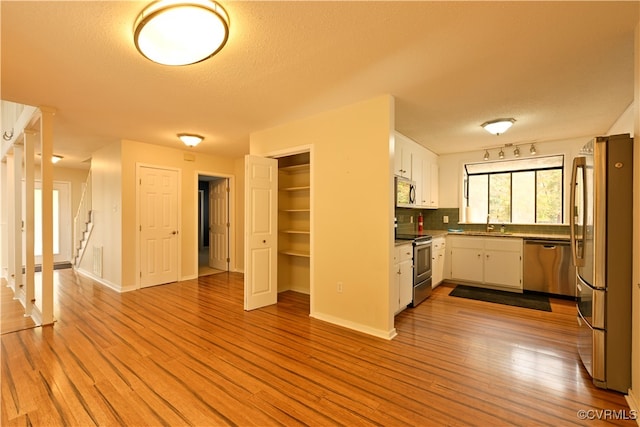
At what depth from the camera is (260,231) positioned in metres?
3.94

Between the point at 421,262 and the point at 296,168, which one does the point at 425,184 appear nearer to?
the point at 421,262

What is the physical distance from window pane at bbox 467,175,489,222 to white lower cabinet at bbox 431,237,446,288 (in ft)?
3.35

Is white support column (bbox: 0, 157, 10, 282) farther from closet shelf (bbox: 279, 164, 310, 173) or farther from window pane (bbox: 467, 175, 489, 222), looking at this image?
window pane (bbox: 467, 175, 489, 222)

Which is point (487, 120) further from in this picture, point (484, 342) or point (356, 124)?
point (484, 342)

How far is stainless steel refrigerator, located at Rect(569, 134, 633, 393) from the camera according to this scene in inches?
80.3

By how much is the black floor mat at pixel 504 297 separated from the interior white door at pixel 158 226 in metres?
5.06

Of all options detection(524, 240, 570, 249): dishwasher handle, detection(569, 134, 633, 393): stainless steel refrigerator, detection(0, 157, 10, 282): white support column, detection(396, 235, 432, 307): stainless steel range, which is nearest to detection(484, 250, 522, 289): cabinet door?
detection(524, 240, 570, 249): dishwasher handle

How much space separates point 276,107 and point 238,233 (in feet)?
12.2

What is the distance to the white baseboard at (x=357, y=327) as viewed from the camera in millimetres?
3008

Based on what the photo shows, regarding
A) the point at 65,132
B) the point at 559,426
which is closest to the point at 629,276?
the point at 559,426

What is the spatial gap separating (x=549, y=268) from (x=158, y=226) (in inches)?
262

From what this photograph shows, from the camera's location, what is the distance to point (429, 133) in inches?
174

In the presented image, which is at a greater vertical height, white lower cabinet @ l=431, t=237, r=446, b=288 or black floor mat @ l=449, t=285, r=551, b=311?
white lower cabinet @ l=431, t=237, r=446, b=288

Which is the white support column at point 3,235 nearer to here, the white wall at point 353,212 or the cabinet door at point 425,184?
the white wall at point 353,212
